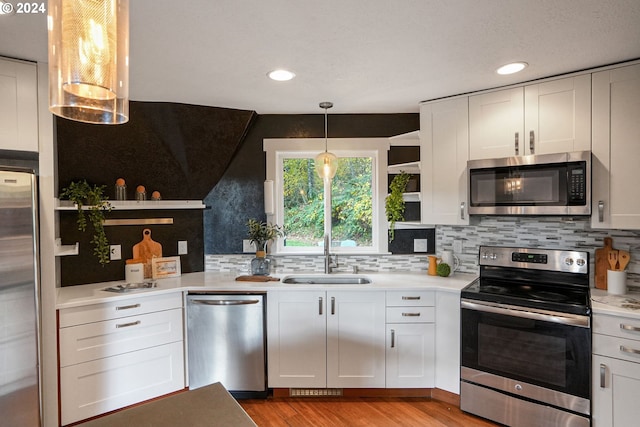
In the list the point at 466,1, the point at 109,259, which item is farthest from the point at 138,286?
the point at 466,1

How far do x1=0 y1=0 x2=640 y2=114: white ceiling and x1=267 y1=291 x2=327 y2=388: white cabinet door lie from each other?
1.55m

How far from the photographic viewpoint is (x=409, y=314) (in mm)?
2631

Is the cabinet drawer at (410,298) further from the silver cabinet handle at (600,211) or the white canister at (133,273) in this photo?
the white canister at (133,273)

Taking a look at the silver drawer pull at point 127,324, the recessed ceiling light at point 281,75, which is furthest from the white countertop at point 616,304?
the silver drawer pull at point 127,324

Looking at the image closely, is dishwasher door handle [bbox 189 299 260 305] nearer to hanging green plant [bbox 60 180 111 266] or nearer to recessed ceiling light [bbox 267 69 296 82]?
hanging green plant [bbox 60 180 111 266]

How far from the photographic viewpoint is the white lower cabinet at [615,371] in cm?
191

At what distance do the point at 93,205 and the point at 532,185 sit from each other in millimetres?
3097

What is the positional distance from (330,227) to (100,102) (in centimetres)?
267

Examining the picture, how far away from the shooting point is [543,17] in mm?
1606

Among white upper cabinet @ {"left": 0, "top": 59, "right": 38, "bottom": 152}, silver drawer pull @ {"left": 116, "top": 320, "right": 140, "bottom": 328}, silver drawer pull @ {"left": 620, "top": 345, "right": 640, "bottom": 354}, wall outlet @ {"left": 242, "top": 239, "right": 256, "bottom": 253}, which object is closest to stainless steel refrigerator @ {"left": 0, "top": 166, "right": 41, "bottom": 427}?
white upper cabinet @ {"left": 0, "top": 59, "right": 38, "bottom": 152}

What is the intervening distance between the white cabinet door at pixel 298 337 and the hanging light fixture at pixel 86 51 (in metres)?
2.13

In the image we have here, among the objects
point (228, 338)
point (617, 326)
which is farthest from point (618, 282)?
point (228, 338)

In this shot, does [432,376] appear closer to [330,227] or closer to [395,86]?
[330,227]

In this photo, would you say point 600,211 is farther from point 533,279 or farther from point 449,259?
point 449,259
